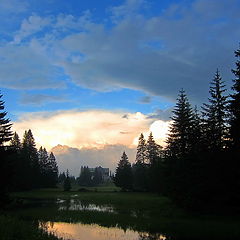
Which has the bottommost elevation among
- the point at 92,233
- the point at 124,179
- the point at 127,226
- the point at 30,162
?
the point at 92,233

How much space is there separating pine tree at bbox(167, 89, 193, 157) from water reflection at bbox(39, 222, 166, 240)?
59.4ft

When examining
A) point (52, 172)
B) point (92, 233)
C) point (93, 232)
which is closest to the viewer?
point (92, 233)

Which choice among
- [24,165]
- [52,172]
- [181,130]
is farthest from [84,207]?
[52,172]

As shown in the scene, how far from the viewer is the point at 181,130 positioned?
48.5 m

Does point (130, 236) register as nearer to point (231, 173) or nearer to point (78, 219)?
point (78, 219)

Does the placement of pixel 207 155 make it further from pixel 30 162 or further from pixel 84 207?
pixel 30 162

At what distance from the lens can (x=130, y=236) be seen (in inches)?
1081

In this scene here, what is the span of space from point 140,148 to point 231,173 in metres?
71.2

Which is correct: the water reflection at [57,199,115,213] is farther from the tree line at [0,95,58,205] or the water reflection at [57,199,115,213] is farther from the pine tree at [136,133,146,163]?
the pine tree at [136,133,146,163]

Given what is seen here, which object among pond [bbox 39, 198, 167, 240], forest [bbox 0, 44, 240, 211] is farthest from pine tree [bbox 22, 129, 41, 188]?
pond [bbox 39, 198, 167, 240]

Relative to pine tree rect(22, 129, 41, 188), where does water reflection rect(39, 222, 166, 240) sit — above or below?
below

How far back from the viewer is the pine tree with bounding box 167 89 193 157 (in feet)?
155

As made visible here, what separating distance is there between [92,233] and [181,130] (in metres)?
23.5

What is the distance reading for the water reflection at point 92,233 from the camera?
2662 centimetres
